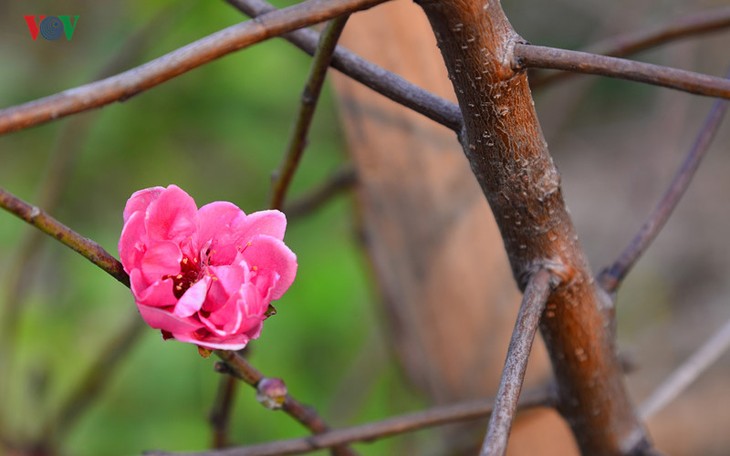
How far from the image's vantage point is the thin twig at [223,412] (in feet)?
2.22

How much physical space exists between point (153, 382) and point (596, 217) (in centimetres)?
203

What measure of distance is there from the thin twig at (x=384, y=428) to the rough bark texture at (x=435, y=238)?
0.35 meters

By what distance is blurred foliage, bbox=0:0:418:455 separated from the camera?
131 centimetres

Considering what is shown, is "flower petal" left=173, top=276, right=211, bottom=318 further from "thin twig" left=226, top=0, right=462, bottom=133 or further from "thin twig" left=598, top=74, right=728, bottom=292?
"thin twig" left=598, top=74, right=728, bottom=292

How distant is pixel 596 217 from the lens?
2.93m

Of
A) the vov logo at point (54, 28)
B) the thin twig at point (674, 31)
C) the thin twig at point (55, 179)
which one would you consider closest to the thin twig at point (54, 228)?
the vov logo at point (54, 28)

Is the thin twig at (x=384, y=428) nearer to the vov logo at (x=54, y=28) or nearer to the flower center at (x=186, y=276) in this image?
the flower center at (x=186, y=276)

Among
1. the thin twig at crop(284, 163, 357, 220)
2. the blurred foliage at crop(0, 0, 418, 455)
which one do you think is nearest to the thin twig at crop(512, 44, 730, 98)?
the thin twig at crop(284, 163, 357, 220)

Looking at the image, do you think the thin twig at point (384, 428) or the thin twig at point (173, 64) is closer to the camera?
the thin twig at point (173, 64)

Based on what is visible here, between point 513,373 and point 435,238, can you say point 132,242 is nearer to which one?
point 513,373

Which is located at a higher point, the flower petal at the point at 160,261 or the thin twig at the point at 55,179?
the flower petal at the point at 160,261

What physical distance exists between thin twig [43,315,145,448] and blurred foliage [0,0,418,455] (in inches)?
4.3

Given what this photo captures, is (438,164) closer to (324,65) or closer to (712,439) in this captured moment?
(324,65)

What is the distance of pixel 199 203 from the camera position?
1.41m
